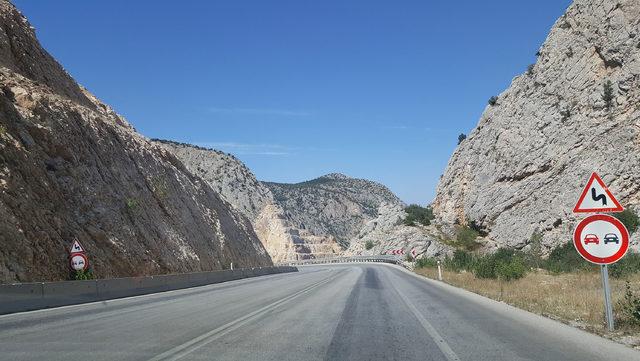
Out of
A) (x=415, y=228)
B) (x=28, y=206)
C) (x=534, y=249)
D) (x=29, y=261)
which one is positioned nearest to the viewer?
(x=29, y=261)

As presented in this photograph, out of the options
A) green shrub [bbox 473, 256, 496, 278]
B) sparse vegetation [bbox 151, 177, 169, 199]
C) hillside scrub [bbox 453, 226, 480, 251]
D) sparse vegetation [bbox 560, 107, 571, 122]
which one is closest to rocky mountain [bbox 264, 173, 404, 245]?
hillside scrub [bbox 453, 226, 480, 251]

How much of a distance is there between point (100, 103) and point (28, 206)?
24945 millimetres

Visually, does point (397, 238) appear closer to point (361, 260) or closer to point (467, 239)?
point (361, 260)

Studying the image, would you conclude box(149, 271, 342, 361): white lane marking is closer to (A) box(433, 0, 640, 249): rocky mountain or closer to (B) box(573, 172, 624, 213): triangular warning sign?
(B) box(573, 172, 624, 213): triangular warning sign

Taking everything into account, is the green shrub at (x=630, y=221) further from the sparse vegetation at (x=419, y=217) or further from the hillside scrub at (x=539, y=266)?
the sparse vegetation at (x=419, y=217)

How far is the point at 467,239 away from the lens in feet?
212

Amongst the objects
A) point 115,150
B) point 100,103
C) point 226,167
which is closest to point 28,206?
point 115,150

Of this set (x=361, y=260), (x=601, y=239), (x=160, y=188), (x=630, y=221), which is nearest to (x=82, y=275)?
(x=160, y=188)

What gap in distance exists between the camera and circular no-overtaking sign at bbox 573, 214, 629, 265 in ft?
31.9

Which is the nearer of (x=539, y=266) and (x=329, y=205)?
(x=539, y=266)

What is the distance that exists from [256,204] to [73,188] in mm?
97132

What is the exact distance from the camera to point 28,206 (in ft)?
69.9

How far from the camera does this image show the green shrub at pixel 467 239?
63.7 meters

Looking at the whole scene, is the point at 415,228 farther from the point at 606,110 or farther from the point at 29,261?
the point at 29,261
